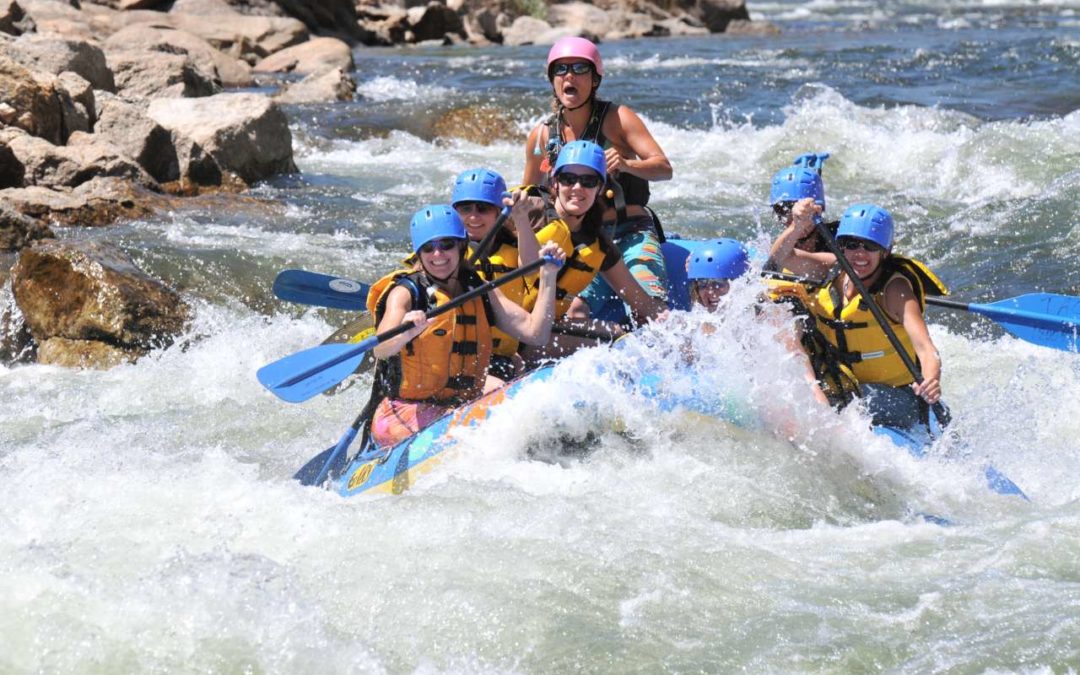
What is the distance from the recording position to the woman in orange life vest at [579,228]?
562 centimetres

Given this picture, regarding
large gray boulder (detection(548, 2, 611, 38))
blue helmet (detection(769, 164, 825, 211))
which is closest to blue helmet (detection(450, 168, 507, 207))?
blue helmet (detection(769, 164, 825, 211))

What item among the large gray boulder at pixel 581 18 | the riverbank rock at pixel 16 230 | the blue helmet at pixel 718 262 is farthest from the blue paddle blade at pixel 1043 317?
the large gray boulder at pixel 581 18

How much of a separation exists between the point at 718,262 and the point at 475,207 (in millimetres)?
1013

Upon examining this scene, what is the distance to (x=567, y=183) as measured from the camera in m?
5.68

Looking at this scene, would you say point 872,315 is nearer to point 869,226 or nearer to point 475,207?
point 869,226

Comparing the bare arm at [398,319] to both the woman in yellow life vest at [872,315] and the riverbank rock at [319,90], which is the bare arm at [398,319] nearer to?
the woman in yellow life vest at [872,315]

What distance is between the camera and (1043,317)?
20.2ft

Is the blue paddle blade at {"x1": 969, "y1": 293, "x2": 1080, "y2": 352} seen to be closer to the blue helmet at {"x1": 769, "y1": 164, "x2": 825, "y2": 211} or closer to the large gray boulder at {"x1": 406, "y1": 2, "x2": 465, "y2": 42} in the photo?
the blue helmet at {"x1": 769, "y1": 164, "x2": 825, "y2": 211}

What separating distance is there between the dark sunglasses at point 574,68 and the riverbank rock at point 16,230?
4246 millimetres

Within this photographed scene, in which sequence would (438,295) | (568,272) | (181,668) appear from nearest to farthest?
(181,668)
(438,295)
(568,272)

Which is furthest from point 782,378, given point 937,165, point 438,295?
point 937,165

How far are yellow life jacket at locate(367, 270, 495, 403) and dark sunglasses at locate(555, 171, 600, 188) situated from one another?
531 mm

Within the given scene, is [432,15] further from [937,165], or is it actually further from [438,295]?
[438,295]

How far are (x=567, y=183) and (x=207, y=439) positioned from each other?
96.1 inches
